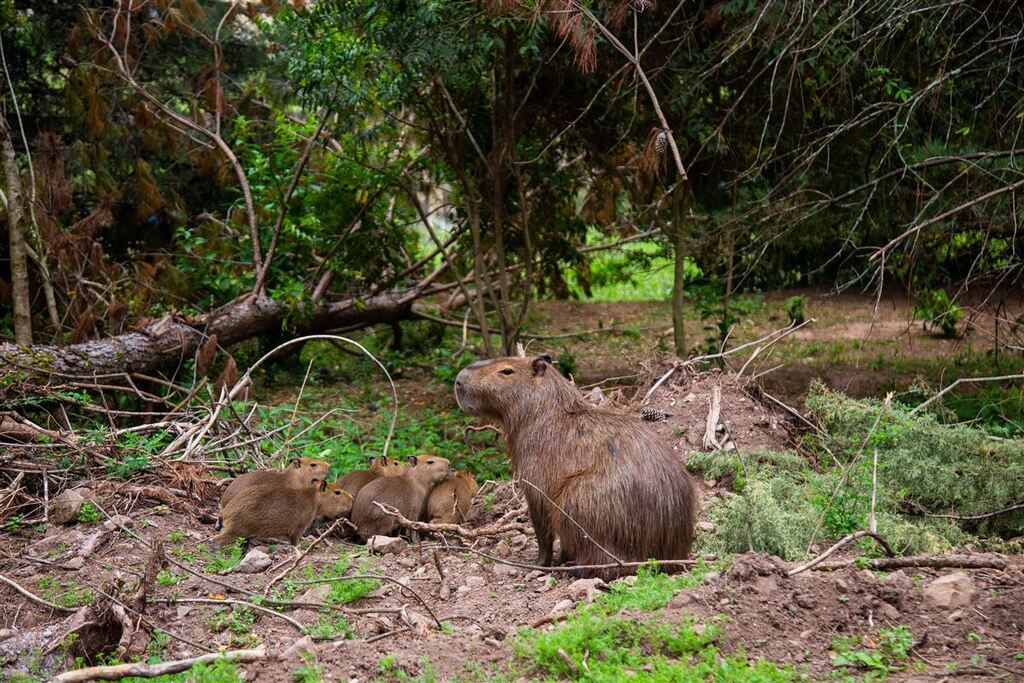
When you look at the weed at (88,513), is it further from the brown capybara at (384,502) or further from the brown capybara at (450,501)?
the brown capybara at (450,501)

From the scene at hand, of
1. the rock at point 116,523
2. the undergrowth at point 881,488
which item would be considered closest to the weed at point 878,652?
the undergrowth at point 881,488

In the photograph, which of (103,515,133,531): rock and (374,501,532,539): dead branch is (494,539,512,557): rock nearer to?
(374,501,532,539): dead branch

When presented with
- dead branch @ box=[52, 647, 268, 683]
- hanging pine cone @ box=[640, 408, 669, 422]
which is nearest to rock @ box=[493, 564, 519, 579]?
dead branch @ box=[52, 647, 268, 683]

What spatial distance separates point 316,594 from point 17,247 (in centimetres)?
570

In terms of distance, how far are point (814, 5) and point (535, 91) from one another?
2.80 metres

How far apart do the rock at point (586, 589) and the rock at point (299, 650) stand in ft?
4.13

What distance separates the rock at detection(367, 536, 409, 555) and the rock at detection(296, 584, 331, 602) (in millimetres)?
713

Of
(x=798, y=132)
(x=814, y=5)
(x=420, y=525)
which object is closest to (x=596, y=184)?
(x=798, y=132)

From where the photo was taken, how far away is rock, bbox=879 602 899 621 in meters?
4.39

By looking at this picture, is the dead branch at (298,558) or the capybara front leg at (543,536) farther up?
the capybara front leg at (543,536)

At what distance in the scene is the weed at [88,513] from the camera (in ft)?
19.8

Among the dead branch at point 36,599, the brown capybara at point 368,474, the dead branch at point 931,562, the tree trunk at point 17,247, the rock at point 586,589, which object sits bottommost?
the dead branch at point 36,599

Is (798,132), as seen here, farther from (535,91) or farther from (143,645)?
(143,645)

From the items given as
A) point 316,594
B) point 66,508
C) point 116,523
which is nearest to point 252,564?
point 316,594
